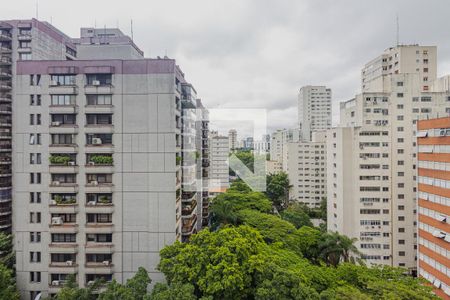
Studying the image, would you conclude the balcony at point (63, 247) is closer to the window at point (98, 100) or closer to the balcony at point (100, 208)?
the balcony at point (100, 208)

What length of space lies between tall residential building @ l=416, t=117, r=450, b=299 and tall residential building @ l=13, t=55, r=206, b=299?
15013mm

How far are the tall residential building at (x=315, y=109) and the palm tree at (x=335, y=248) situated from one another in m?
61.0

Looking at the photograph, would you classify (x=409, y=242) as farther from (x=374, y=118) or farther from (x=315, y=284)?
(x=315, y=284)

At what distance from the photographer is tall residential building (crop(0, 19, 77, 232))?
68.3 feet

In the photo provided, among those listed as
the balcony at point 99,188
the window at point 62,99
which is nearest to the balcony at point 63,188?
the balcony at point 99,188

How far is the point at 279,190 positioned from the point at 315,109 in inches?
1681

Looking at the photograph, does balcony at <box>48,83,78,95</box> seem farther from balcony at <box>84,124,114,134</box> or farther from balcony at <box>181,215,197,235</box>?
balcony at <box>181,215,197,235</box>

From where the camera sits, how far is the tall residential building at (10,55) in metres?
20.8

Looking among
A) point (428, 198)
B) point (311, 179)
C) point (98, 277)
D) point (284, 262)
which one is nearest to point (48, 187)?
point (98, 277)

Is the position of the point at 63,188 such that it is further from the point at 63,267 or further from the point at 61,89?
the point at 61,89

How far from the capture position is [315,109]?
7788 centimetres

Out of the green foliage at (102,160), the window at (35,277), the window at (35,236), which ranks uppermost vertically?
the green foliage at (102,160)

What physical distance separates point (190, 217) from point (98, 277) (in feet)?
20.4

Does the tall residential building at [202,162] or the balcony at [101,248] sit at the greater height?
the tall residential building at [202,162]
